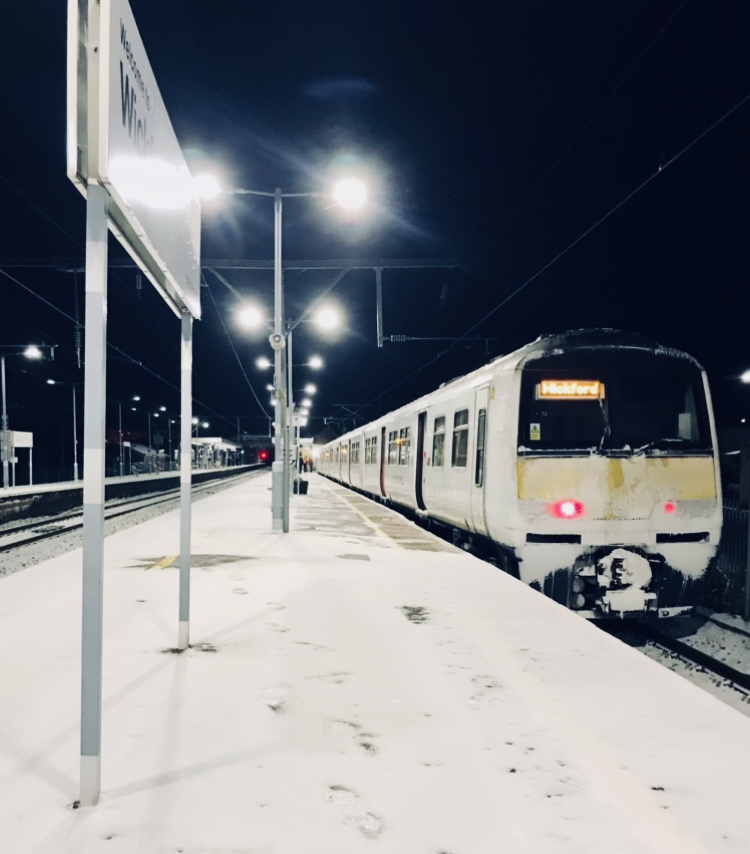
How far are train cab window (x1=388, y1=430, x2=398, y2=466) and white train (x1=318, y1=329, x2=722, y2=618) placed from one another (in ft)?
31.5

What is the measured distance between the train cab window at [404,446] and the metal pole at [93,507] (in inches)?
536

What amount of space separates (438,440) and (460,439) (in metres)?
1.90

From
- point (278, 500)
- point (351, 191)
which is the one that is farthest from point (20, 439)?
point (351, 191)

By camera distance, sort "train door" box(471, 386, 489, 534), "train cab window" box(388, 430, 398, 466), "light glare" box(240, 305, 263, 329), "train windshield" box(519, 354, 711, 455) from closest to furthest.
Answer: "train windshield" box(519, 354, 711, 455), "train door" box(471, 386, 489, 534), "light glare" box(240, 305, 263, 329), "train cab window" box(388, 430, 398, 466)

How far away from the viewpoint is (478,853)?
98.8 inches

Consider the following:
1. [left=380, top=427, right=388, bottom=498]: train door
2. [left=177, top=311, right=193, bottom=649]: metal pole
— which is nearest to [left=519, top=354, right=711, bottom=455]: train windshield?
[left=177, top=311, right=193, bottom=649]: metal pole

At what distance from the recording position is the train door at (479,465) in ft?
30.3

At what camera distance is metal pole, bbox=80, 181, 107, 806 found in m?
2.82

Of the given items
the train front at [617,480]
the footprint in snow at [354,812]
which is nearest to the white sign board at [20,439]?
the train front at [617,480]

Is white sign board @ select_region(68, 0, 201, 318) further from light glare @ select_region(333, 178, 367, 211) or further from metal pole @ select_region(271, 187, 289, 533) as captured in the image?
metal pole @ select_region(271, 187, 289, 533)

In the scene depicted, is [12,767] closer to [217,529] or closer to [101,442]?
[101,442]

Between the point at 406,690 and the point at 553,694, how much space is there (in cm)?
80

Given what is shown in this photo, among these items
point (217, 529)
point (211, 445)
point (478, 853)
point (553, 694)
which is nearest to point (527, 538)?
point (553, 694)

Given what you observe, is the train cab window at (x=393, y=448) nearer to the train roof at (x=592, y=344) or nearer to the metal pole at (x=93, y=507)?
the train roof at (x=592, y=344)
